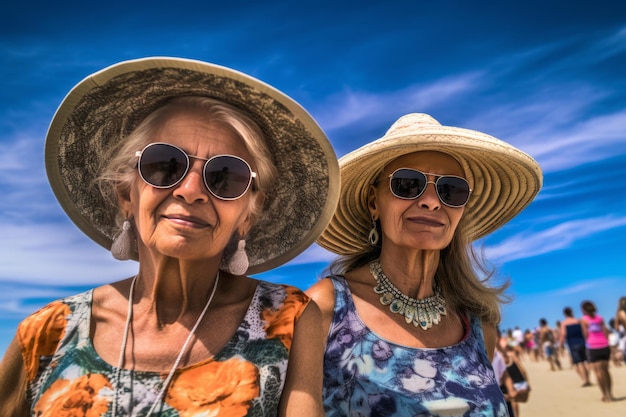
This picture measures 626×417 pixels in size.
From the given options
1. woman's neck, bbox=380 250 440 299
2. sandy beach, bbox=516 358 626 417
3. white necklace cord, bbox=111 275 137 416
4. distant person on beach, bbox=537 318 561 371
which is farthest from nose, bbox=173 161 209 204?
distant person on beach, bbox=537 318 561 371

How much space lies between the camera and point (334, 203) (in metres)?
2.61

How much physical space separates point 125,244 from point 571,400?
1455 centimetres

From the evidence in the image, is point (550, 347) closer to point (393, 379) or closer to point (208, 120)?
point (393, 379)

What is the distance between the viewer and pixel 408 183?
3148 millimetres

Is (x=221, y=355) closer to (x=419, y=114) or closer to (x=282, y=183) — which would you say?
(x=282, y=183)

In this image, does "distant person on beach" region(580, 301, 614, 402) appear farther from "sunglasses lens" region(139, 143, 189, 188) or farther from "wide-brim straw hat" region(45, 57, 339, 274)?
"sunglasses lens" region(139, 143, 189, 188)

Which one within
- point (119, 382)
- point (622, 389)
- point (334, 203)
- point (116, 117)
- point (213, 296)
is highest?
point (116, 117)

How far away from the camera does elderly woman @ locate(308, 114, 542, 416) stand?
9.02 ft

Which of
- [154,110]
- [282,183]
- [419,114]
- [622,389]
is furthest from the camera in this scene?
[622,389]

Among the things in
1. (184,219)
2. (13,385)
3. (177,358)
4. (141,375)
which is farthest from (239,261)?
(13,385)

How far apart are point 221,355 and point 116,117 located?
114 centimetres

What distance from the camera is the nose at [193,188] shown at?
2076 mm

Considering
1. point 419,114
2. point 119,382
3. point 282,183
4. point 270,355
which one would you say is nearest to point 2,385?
point 119,382

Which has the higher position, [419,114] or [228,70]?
[419,114]
